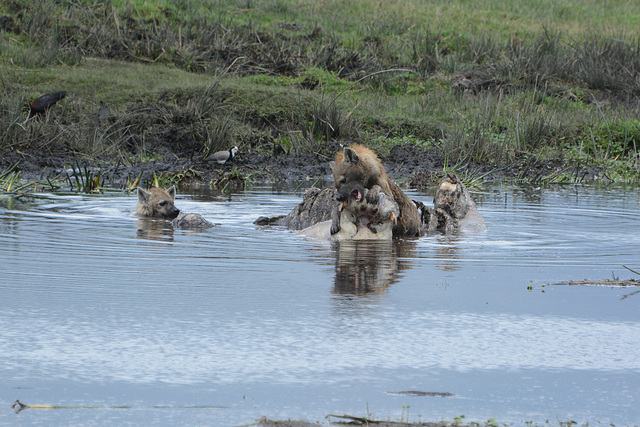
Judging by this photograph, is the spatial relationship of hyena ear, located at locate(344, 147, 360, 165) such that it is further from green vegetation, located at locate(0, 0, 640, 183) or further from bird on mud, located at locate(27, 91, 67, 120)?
bird on mud, located at locate(27, 91, 67, 120)

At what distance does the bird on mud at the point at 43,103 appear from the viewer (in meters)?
22.6

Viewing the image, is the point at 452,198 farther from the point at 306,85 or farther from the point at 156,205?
the point at 306,85

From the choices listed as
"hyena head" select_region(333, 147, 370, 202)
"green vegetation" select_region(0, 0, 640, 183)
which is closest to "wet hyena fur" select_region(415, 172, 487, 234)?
"hyena head" select_region(333, 147, 370, 202)

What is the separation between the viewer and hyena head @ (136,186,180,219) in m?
14.1

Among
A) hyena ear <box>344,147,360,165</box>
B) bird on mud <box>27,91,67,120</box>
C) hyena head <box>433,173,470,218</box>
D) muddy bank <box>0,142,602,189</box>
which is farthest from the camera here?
bird on mud <box>27,91,67,120</box>

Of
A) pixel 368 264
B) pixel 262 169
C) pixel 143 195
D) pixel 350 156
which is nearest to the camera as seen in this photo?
pixel 368 264

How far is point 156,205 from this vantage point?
46.4ft

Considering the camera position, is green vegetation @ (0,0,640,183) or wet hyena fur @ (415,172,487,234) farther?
green vegetation @ (0,0,640,183)

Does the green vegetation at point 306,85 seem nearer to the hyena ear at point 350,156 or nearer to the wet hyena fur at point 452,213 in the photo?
the wet hyena fur at point 452,213

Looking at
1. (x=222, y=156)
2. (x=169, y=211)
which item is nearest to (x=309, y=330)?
(x=169, y=211)

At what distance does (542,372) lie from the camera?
562 cm

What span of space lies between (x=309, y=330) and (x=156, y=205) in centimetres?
796

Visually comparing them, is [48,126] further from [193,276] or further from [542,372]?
[542,372]

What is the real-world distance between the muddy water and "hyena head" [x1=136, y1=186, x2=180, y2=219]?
257 cm
